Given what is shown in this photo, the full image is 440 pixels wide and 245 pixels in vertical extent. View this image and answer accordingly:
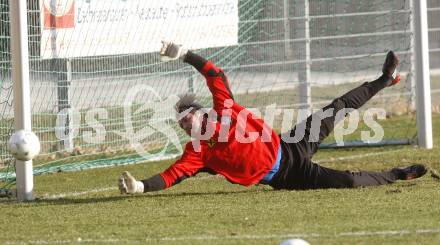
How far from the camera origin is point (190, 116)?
8773 mm

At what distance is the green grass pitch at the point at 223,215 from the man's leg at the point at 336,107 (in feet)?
1.56

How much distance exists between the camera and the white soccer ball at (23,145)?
914 cm

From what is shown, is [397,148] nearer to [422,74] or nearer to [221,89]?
[422,74]

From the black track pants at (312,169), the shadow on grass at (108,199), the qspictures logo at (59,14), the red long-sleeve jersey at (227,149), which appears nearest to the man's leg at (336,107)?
the black track pants at (312,169)

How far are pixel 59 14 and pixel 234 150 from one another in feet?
13.5

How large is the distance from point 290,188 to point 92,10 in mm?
4349

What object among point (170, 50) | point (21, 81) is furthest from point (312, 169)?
point (21, 81)

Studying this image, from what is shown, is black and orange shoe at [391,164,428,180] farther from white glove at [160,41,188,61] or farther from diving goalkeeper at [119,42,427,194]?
white glove at [160,41,188,61]

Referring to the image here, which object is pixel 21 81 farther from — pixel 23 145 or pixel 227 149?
pixel 227 149

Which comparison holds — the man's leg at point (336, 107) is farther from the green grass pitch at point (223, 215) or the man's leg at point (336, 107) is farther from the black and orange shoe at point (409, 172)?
the black and orange shoe at point (409, 172)

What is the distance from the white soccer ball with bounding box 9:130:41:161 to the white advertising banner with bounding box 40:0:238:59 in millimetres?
3112

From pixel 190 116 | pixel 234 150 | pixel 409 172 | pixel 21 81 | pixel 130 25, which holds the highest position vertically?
pixel 130 25

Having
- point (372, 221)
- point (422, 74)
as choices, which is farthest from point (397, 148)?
point (372, 221)

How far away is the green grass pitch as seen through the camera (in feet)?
24.0
